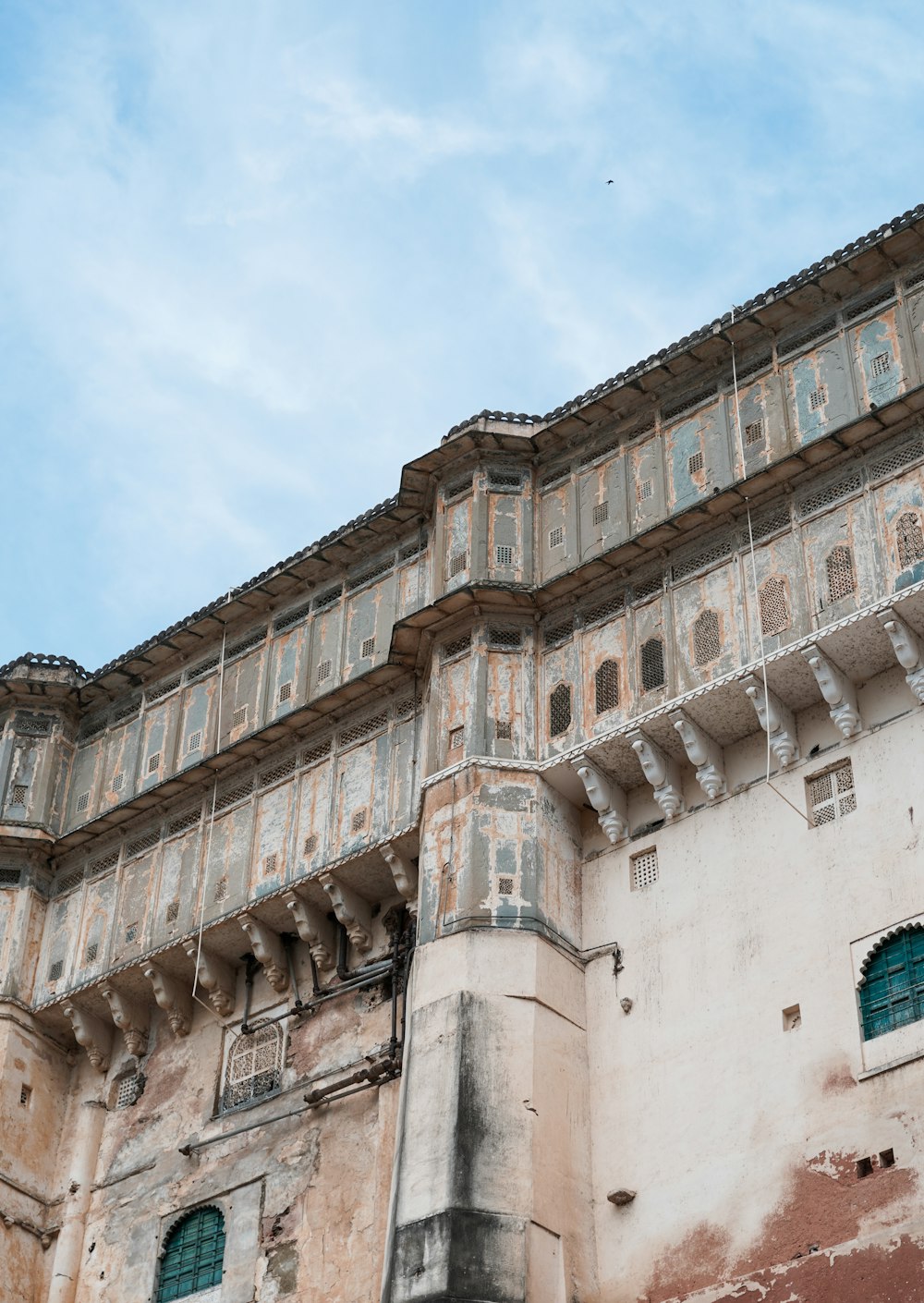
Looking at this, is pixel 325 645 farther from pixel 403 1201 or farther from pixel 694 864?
pixel 403 1201

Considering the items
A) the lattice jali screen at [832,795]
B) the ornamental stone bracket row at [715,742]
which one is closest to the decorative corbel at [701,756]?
the ornamental stone bracket row at [715,742]

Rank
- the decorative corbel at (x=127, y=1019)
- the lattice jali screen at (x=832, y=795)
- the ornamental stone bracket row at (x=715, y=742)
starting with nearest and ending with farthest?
the lattice jali screen at (x=832, y=795) < the ornamental stone bracket row at (x=715, y=742) < the decorative corbel at (x=127, y=1019)

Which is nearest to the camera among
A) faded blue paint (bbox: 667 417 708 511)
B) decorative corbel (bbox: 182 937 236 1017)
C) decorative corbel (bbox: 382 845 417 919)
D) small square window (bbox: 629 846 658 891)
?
small square window (bbox: 629 846 658 891)

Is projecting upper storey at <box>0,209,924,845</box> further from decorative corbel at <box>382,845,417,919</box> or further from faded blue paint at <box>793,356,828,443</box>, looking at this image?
decorative corbel at <box>382,845,417,919</box>

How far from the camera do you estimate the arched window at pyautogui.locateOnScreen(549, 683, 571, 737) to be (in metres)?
23.0

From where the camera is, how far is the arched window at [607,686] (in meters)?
22.7

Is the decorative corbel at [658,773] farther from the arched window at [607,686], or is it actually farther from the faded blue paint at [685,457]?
the faded blue paint at [685,457]

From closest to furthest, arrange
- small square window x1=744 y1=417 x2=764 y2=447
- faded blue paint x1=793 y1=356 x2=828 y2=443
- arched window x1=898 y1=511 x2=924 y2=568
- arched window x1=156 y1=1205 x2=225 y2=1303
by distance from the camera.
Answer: arched window x1=898 y1=511 x2=924 y2=568, faded blue paint x1=793 y1=356 x2=828 y2=443, arched window x1=156 y1=1205 x2=225 y2=1303, small square window x1=744 y1=417 x2=764 y2=447

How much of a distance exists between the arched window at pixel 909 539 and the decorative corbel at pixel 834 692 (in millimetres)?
1230

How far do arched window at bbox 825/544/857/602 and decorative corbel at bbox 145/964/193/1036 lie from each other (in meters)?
9.33

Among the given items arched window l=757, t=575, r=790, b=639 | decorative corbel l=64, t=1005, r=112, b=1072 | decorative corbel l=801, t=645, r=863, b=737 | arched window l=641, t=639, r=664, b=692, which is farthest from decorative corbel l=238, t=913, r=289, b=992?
decorative corbel l=801, t=645, r=863, b=737

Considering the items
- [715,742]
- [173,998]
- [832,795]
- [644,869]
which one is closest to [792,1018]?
[832,795]

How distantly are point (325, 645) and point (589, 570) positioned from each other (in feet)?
13.8

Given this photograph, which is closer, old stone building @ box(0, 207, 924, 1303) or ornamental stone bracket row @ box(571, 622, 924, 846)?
old stone building @ box(0, 207, 924, 1303)
